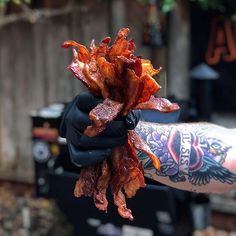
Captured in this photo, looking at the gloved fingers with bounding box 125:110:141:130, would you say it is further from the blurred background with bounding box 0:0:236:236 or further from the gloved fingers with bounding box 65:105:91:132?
the blurred background with bounding box 0:0:236:236

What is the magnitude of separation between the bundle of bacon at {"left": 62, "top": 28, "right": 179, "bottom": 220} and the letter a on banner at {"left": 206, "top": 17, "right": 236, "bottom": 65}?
8.64 feet

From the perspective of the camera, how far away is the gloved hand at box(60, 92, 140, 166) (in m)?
1.63

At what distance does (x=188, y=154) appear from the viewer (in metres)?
2.13

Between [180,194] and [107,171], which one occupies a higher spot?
[107,171]

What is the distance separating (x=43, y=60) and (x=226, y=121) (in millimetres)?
1678

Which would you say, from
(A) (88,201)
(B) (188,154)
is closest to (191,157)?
(B) (188,154)

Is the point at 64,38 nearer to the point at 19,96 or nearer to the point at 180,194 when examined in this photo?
the point at 19,96

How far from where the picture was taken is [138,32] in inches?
177

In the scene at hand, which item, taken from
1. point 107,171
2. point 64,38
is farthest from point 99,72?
point 64,38

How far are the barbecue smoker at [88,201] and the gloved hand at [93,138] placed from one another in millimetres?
1461

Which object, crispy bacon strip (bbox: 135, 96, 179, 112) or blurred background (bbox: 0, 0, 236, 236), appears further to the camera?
blurred background (bbox: 0, 0, 236, 236)

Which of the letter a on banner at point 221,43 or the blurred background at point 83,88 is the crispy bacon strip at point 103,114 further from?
the letter a on banner at point 221,43

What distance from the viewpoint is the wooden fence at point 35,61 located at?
4.64 meters

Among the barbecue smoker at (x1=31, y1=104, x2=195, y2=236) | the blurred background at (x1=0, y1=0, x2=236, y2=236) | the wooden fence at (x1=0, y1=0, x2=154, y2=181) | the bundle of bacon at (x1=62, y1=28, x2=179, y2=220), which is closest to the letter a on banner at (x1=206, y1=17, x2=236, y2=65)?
the blurred background at (x1=0, y1=0, x2=236, y2=236)
